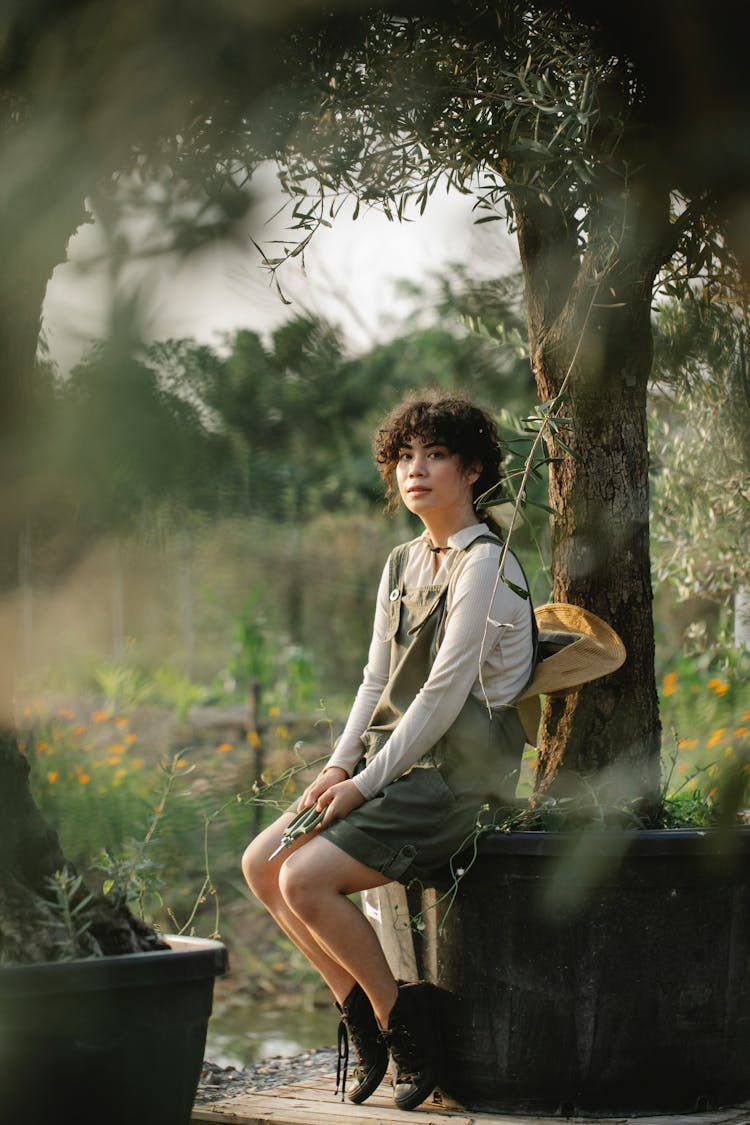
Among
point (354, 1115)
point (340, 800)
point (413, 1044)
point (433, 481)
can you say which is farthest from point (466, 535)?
point (354, 1115)

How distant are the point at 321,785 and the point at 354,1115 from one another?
20.3 inches

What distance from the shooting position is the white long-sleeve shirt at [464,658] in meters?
1.93

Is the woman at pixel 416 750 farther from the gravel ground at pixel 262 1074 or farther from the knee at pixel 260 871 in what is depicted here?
the gravel ground at pixel 262 1074

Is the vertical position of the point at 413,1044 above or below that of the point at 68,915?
below

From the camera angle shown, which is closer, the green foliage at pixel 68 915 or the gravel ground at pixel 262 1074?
the green foliage at pixel 68 915

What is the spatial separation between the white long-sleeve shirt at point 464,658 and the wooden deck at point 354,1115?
498mm

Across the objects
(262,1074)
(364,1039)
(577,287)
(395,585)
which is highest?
(577,287)

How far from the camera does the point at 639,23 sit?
398 mm

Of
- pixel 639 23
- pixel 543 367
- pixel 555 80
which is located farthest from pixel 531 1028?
pixel 639 23

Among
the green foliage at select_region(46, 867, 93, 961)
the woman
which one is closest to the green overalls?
the woman

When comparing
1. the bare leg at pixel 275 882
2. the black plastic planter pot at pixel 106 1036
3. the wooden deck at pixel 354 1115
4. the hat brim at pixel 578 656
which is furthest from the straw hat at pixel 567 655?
the black plastic planter pot at pixel 106 1036

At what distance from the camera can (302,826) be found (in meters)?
1.97

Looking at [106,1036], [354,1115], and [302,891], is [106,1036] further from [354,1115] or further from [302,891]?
[354,1115]

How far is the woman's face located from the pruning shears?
56 centimetres
